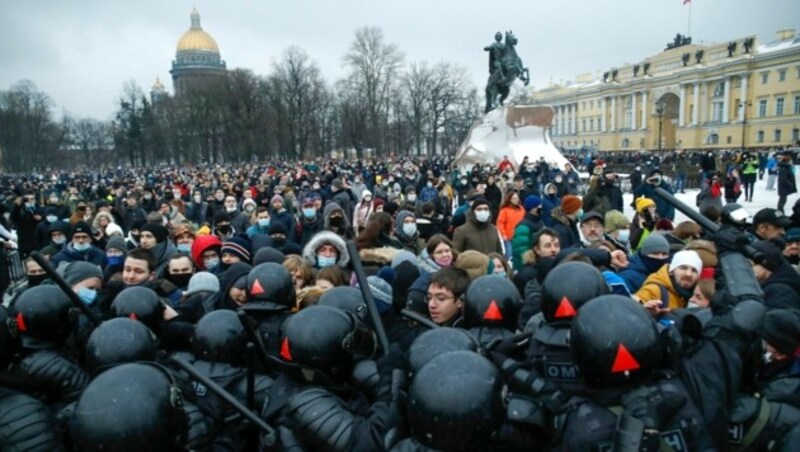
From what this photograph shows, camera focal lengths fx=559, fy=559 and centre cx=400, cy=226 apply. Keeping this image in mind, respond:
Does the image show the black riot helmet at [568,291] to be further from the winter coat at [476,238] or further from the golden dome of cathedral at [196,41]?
the golden dome of cathedral at [196,41]

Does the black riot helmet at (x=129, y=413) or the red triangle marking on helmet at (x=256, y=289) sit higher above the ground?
Result: the red triangle marking on helmet at (x=256, y=289)

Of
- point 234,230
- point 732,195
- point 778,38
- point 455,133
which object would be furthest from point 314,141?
point 778,38

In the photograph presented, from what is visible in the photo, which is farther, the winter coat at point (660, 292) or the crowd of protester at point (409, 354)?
the winter coat at point (660, 292)

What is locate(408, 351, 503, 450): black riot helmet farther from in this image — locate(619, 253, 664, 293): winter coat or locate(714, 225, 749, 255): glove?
locate(619, 253, 664, 293): winter coat

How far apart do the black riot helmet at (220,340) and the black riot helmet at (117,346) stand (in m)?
0.27

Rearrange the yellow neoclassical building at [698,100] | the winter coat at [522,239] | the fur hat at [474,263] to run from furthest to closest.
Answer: the yellow neoclassical building at [698,100], the winter coat at [522,239], the fur hat at [474,263]

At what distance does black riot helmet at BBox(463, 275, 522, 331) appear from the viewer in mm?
3072

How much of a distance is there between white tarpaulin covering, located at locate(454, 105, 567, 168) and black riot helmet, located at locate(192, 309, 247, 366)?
20.5 m

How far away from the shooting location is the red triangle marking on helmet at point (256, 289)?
3.44m

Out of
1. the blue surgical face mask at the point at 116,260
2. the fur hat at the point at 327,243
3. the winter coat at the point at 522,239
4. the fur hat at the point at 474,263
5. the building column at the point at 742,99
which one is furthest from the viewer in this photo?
the building column at the point at 742,99

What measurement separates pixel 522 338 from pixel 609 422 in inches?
31.6

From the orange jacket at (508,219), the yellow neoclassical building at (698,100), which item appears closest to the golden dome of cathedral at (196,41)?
the yellow neoclassical building at (698,100)

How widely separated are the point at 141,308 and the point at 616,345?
2.82m

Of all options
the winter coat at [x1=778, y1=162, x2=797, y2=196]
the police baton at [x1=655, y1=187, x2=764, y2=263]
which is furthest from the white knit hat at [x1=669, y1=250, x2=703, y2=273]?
the winter coat at [x1=778, y1=162, x2=797, y2=196]
